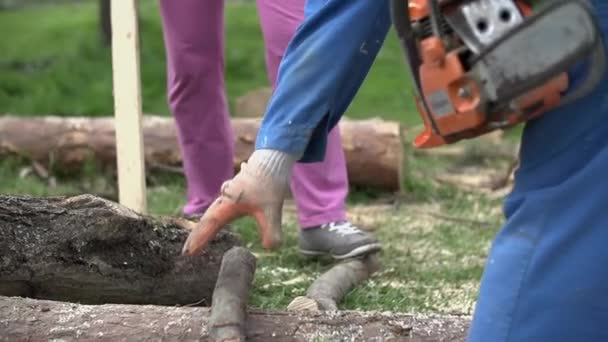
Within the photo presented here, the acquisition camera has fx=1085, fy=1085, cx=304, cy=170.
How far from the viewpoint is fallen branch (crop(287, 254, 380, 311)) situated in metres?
3.00

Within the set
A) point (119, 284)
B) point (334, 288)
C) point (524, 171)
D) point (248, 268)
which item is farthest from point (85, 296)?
point (524, 171)

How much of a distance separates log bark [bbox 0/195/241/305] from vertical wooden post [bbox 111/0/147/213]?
2.72 feet

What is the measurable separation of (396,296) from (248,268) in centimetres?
94

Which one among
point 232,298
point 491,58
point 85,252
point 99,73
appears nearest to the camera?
point 491,58

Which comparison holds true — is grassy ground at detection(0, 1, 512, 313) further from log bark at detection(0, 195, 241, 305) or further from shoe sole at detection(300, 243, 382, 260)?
log bark at detection(0, 195, 241, 305)

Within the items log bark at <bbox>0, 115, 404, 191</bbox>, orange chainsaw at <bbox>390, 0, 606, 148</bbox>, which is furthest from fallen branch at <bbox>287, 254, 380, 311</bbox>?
log bark at <bbox>0, 115, 404, 191</bbox>

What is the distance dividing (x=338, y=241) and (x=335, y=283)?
366 millimetres

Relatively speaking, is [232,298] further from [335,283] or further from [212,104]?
[212,104]

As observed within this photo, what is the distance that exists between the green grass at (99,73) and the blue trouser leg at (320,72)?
5421 mm

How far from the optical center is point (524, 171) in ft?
6.14

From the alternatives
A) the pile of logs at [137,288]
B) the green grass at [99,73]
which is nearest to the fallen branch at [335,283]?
the pile of logs at [137,288]

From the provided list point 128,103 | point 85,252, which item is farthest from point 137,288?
point 128,103

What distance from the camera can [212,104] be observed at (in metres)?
3.89

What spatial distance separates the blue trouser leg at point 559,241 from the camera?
5.81 ft
